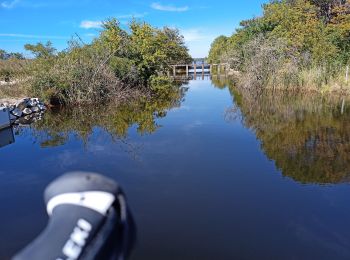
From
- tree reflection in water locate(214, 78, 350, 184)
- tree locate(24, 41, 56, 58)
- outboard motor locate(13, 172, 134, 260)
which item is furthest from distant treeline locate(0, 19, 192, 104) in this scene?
outboard motor locate(13, 172, 134, 260)

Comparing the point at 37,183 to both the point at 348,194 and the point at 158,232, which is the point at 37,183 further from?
the point at 348,194

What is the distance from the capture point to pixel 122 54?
21844 millimetres

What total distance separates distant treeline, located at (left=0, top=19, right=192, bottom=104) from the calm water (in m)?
3.54

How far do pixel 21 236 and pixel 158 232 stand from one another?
66.9 inches

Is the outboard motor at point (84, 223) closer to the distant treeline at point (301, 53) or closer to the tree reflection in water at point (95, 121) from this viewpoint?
the tree reflection in water at point (95, 121)

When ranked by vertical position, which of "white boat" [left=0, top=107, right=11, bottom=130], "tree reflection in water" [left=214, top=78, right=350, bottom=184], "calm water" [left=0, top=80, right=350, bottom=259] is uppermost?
"white boat" [left=0, top=107, right=11, bottom=130]

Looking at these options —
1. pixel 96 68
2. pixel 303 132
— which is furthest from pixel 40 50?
pixel 303 132

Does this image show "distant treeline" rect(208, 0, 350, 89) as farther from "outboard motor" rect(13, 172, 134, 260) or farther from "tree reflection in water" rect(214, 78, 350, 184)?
"outboard motor" rect(13, 172, 134, 260)

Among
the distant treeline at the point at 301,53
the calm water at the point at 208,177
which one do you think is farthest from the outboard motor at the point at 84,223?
the distant treeline at the point at 301,53

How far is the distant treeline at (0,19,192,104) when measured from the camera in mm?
15617

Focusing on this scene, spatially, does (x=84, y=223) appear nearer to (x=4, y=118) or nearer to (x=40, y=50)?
(x=4, y=118)

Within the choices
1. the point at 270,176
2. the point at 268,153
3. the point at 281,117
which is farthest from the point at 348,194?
the point at 281,117

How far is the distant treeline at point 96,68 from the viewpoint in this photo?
51.2 ft

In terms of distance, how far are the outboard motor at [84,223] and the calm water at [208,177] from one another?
2463 mm
